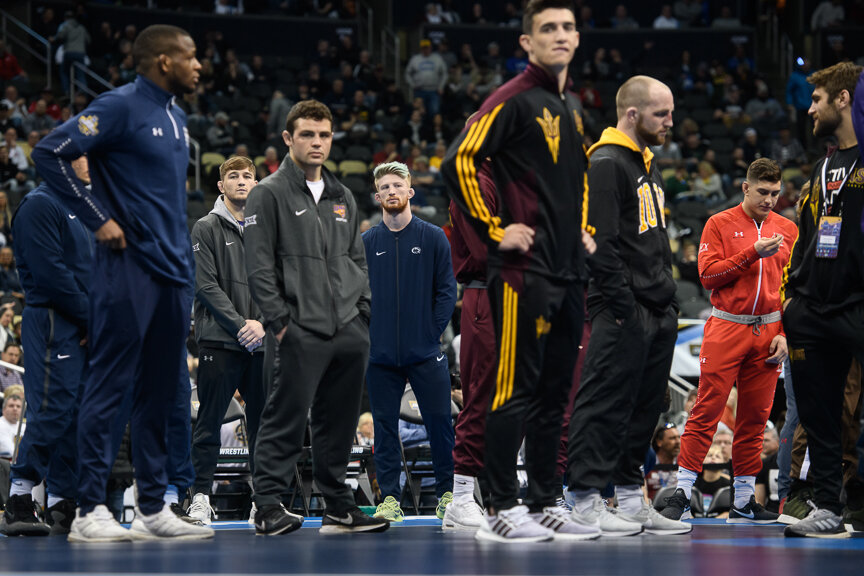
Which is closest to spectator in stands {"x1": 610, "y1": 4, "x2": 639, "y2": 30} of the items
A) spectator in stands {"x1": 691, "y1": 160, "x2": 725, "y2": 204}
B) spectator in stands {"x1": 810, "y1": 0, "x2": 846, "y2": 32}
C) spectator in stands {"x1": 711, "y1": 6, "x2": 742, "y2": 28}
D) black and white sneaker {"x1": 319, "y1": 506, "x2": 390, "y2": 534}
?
spectator in stands {"x1": 711, "y1": 6, "x2": 742, "y2": 28}

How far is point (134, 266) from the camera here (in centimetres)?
479

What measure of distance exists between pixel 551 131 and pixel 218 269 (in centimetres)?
289

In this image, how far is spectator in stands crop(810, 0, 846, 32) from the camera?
22906 mm

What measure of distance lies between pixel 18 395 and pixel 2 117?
28.8 ft

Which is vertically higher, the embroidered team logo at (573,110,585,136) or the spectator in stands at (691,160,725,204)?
the spectator in stands at (691,160,725,204)

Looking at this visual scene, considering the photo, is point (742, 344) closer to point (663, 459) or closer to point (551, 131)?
point (551, 131)

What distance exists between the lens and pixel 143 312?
4.78 meters

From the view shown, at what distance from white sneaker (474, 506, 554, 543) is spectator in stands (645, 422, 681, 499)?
4.76m

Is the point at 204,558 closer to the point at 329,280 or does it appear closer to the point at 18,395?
the point at 329,280

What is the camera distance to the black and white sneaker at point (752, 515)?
6504mm

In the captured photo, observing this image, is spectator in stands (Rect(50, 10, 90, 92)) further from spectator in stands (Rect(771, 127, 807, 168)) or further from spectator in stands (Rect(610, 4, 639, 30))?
spectator in stands (Rect(771, 127, 807, 168))

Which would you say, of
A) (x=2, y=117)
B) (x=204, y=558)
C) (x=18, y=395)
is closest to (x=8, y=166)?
(x=2, y=117)

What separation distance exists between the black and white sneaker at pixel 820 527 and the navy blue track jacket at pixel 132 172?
3141 mm

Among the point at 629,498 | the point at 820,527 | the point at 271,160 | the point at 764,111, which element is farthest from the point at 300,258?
the point at 764,111
